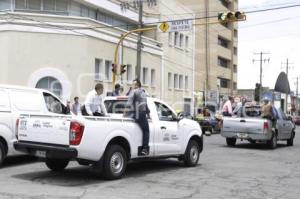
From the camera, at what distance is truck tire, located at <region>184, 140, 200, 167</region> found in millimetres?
12078

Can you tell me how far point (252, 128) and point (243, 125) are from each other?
0.36m

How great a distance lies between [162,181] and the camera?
9.84m

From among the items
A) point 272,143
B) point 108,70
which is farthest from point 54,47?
point 272,143

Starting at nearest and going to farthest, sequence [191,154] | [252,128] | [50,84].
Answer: [191,154], [252,128], [50,84]

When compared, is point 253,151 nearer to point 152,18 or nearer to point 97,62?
point 97,62

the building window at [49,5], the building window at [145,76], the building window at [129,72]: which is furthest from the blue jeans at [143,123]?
the building window at [145,76]

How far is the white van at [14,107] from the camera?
1129 cm

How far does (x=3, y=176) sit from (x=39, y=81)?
64.7ft

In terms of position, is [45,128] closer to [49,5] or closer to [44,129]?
[44,129]

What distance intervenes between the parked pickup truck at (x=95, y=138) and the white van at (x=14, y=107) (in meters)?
1.35

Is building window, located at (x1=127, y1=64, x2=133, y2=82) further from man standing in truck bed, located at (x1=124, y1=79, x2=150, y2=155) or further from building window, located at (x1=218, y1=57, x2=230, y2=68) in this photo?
building window, located at (x1=218, y1=57, x2=230, y2=68)

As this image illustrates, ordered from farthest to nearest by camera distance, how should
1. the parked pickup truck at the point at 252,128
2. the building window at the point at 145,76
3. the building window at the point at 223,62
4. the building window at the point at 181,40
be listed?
the building window at the point at 223,62
the building window at the point at 181,40
the building window at the point at 145,76
the parked pickup truck at the point at 252,128

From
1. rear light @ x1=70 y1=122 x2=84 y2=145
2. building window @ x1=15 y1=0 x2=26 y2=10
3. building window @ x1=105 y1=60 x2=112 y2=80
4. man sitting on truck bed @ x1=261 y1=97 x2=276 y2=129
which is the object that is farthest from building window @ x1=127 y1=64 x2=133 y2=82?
rear light @ x1=70 y1=122 x2=84 y2=145

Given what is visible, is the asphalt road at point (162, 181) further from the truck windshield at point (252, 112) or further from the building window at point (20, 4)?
the building window at point (20, 4)
